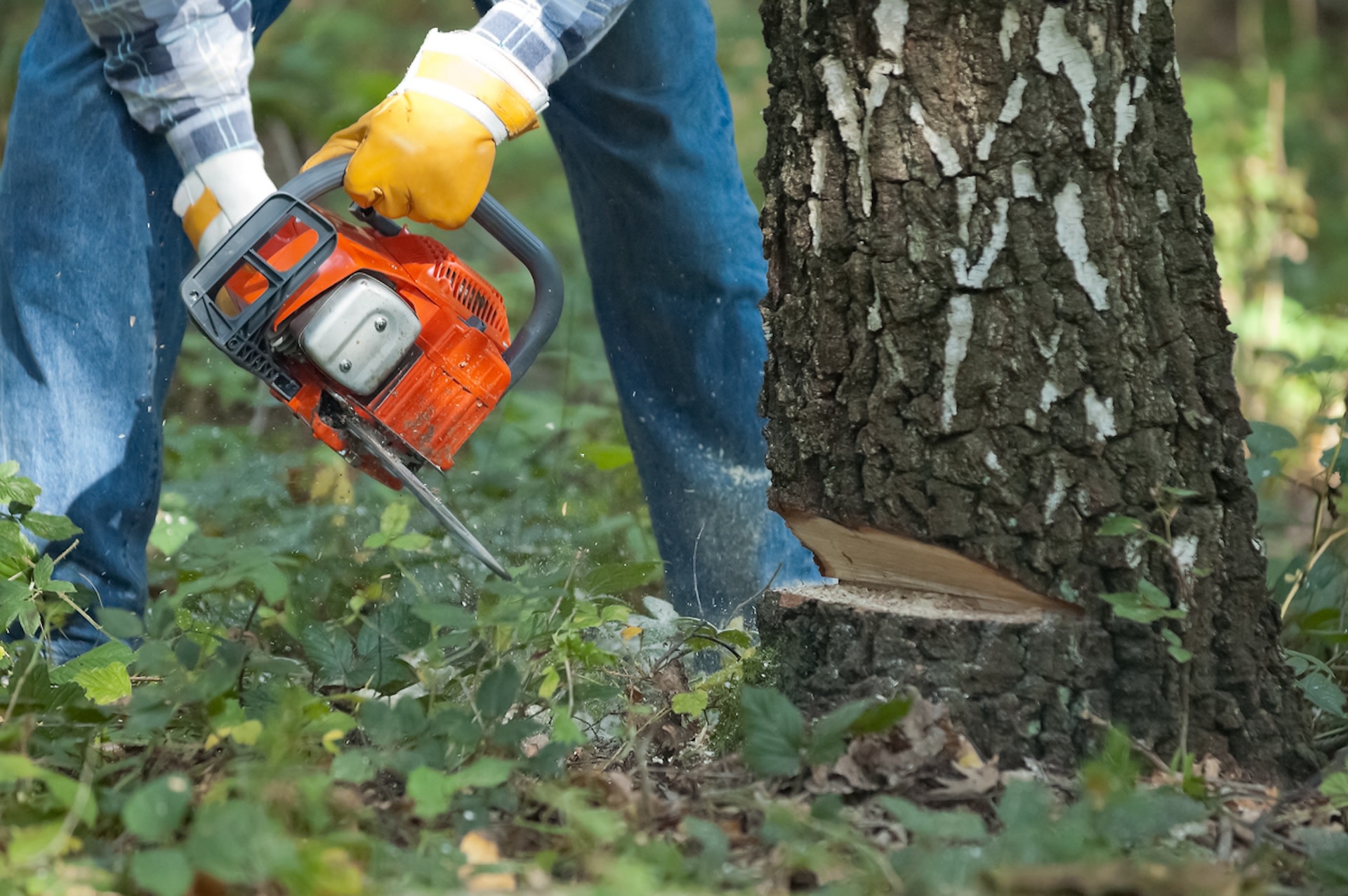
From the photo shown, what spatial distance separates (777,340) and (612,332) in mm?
1026

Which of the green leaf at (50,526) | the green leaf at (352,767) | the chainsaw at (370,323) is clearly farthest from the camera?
the chainsaw at (370,323)

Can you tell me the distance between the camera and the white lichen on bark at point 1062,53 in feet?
4.77

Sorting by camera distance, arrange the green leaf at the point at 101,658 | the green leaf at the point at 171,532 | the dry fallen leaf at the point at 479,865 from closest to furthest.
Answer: the dry fallen leaf at the point at 479,865, the green leaf at the point at 101,658, the green leaf at the point at 171,532

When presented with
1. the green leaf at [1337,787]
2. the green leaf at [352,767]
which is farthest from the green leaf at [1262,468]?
the green leaf at [352,767]

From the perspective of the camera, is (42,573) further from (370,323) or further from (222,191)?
(222,191)

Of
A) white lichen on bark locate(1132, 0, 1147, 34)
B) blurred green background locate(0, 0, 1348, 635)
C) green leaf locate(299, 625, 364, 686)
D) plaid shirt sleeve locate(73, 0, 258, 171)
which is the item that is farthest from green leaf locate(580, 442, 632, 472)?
white lichen on bark locate(1132, 0, 1147, 34)

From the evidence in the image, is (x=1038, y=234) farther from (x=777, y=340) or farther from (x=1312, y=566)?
(x=1312, y=566)

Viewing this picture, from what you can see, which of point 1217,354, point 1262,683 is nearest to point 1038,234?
point 1217,354

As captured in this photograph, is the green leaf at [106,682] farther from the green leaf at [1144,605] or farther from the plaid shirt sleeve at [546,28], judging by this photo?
the green leaf at [1144,605]

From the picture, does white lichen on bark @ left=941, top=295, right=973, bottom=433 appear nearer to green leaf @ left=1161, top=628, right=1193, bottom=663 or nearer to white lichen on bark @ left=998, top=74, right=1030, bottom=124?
white lichen on bark @ left=998, top=74, right=1030, bottom=124

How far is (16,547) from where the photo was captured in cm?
183

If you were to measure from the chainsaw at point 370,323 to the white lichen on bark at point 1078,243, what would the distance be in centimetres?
111

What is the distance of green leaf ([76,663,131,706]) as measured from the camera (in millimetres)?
1522

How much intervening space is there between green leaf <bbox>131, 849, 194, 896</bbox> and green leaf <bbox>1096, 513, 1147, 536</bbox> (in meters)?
1.10
